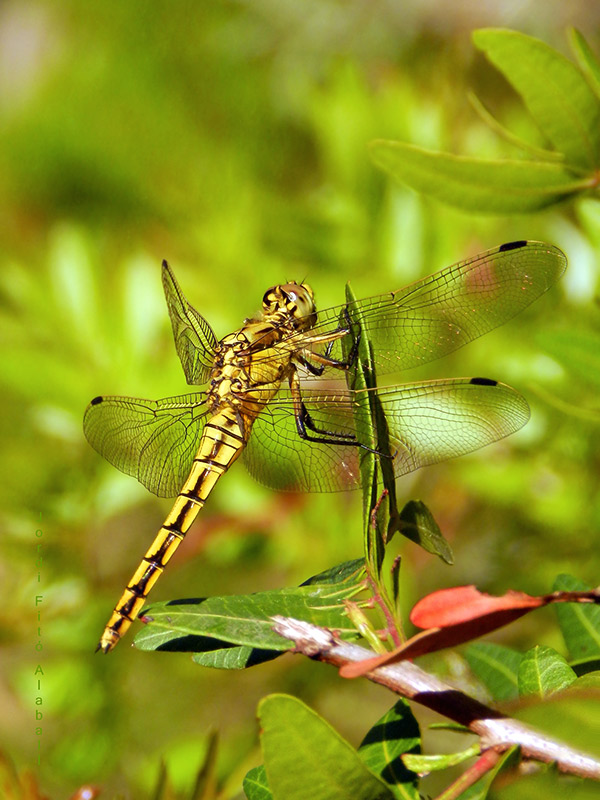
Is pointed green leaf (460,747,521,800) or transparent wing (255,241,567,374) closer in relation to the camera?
pointed green leaf (460,747,521,800)

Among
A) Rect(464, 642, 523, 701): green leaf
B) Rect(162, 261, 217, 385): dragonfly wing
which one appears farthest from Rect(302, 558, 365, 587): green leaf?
Rect(162, 261, 217, 385): dragonfly wing

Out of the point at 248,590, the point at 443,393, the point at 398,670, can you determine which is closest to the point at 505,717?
the point at 398,670

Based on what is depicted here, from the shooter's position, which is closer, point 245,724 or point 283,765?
point 283,765

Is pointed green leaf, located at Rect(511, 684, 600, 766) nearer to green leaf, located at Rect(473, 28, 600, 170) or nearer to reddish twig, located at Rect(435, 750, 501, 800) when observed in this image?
reddish twig, located at Rect(435, 750, 501, 800)

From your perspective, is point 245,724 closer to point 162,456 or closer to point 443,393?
point 162,456

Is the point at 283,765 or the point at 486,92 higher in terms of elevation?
the point at 486,92

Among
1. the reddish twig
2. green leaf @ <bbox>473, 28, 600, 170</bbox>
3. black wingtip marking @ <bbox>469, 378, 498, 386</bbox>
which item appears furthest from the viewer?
black wingtip marking @ <bbox>469, 378, 498, 386</bbox>

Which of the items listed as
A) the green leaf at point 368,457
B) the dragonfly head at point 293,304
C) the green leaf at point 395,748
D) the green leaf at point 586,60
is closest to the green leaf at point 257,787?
the green leaf at point 395,748

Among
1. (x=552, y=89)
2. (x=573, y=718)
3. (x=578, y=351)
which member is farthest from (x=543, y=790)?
(x=552, y=89)
